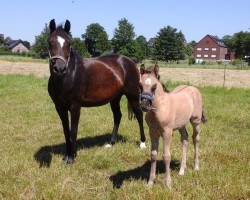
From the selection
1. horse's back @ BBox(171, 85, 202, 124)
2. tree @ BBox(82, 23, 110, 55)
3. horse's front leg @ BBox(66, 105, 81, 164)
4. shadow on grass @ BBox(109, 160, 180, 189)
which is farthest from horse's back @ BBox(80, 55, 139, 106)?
tree @ BBox(82, 23, 110, 55)

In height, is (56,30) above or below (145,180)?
above

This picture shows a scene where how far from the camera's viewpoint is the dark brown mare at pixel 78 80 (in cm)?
538

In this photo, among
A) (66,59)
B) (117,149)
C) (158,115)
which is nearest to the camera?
(158,115)

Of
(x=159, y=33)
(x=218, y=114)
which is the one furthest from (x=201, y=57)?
(x=218, y=114)

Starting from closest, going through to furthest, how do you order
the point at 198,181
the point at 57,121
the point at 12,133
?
the point at 198,181 → the point at 12,133 → the point at 57,121

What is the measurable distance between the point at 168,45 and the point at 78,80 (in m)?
87.7

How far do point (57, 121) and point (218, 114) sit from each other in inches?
192

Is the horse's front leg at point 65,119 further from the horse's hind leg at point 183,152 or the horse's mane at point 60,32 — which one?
the horse's hind leg at point 183,152

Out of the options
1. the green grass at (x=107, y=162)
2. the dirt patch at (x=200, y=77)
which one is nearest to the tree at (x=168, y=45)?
the dirt patch at (x=200, y=77)

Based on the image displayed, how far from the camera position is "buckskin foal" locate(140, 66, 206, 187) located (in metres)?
4.16

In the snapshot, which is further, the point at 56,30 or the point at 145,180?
the point at 56,30

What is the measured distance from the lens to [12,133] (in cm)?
819

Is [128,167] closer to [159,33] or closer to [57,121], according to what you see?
[57,121]

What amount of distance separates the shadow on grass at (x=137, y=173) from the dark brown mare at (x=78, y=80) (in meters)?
1.06
